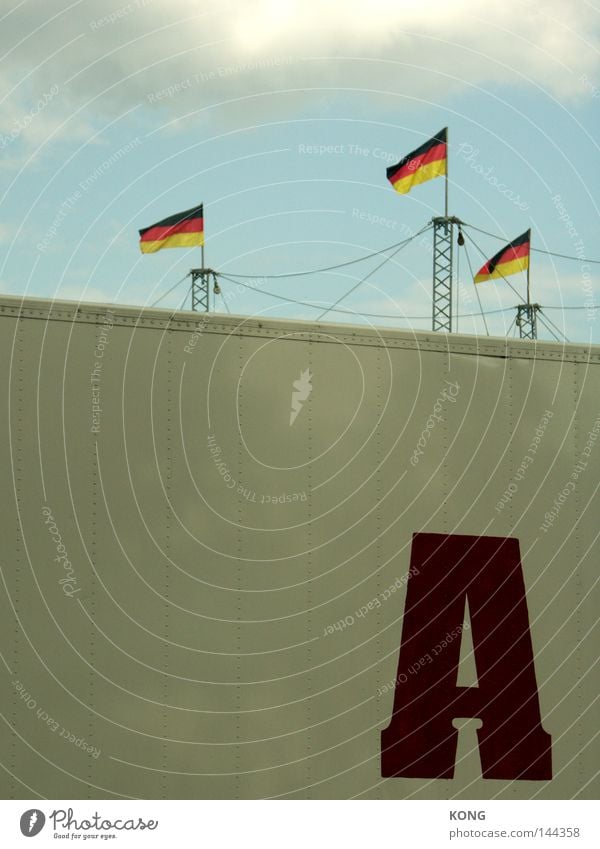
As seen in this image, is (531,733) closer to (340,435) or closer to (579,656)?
(579,656)

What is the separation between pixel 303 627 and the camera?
8.75m

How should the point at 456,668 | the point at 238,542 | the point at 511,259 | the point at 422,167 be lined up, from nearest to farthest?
the point at 238,542, the point at 456,668, the point at 422,167, the point at 511,259

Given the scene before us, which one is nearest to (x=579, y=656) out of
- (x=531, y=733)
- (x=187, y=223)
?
(x=531, y=733)

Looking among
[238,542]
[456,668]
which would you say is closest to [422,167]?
[456,668]

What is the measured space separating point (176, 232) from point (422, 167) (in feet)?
15.0

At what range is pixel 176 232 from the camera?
67.4ft

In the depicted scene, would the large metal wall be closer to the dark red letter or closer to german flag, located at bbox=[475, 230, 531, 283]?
the dark red letter

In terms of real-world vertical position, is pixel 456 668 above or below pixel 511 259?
below

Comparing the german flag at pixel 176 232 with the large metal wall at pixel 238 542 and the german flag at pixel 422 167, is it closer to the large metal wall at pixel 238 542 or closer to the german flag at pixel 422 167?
the german flag at pixel 422 167

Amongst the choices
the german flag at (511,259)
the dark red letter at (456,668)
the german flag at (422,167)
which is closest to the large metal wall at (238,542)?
the dark red letter at (456,668)

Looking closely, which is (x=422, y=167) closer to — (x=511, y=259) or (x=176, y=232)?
(x=176, y=232)

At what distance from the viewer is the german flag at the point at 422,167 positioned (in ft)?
65.9

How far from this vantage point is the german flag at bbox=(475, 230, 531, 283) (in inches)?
1112

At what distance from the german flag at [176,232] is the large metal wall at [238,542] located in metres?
11.2
